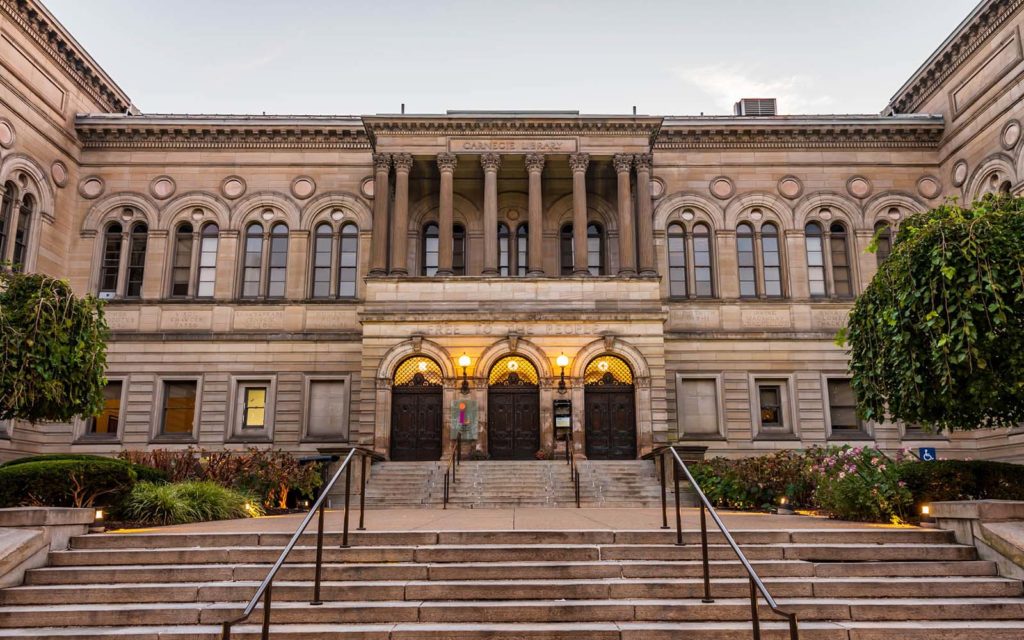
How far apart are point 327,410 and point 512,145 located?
1199 centimetres

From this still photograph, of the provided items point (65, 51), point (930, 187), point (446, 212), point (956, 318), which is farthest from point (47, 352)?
point (930, 187)

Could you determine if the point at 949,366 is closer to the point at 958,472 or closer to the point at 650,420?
the point at 958,472

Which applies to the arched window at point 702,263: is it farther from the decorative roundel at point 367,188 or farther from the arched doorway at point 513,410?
the decorative roundel at point 367,188

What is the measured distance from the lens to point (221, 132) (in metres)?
31.6

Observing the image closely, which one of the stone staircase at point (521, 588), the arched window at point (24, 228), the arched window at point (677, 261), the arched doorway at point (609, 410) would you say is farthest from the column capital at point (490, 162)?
the stone staircase at point (521, 588)

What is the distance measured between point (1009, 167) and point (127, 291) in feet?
105

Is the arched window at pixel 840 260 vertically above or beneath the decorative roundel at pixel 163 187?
beneath

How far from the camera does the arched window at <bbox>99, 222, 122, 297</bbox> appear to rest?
30.6 meters

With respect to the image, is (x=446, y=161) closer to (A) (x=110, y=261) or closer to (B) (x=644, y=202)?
(B) (x=644, y=202)

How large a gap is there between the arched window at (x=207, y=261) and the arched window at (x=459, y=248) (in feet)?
30.4

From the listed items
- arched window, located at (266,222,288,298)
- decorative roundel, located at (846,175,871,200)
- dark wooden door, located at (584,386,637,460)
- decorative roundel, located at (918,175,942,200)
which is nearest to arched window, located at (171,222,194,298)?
arched window, located at (266,222,288,298)

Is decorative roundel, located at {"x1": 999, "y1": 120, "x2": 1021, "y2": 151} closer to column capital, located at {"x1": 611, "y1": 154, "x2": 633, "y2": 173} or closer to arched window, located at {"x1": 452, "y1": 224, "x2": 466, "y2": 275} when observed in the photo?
column capital, located at {"x1": 611, "y1": 154, "x2": 633, "y2": 173}

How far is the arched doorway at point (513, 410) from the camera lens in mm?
26062

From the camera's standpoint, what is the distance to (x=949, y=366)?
1215 centimetres
